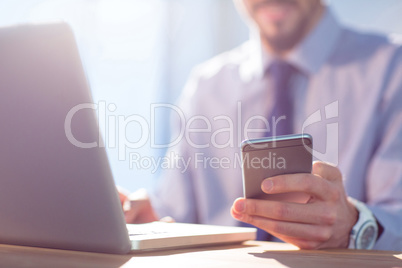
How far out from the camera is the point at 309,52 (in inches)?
67.6

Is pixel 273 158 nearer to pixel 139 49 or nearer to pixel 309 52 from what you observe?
pixel 309 52

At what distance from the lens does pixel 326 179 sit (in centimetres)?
79

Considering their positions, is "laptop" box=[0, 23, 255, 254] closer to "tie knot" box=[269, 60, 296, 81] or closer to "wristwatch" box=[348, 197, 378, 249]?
"wristwatch" box=[348, 197, 378, 249]

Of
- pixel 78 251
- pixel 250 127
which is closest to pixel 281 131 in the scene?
pixel 250 127

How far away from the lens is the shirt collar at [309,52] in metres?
1.71

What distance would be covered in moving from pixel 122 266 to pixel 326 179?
0.44 meters

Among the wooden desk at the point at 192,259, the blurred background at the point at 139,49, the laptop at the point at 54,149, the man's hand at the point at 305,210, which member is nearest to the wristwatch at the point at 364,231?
the man's hand at the point at 305,210

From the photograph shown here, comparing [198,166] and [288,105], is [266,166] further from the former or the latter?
[198,166]

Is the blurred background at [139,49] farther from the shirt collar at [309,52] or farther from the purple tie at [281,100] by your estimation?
the purple tie at [281,100]

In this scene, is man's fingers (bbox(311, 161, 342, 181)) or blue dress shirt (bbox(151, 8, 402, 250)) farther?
blue dress shirt (bbox(151, 8, 402, 250))

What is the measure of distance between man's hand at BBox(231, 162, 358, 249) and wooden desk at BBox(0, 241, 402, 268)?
76mm

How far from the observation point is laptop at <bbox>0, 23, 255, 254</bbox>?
50 cm

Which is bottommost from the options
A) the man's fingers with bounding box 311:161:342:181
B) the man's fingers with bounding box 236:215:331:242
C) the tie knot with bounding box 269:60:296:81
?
the man's fingers with bounding box 236:215:331:242

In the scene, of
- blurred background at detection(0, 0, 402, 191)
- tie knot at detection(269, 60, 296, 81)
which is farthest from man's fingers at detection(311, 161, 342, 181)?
blurred background at detection(0, 0, 402, 191)
